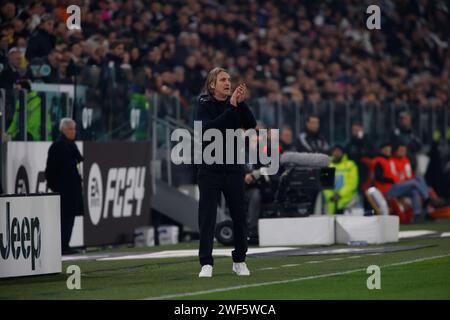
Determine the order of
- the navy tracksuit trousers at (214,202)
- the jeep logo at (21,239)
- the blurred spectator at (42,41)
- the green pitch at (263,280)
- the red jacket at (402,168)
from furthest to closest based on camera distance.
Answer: the red jacket at (402,168) → the blurred spectator at (42,41) → the jeep logo at (21,239) → the navy tracksuit trousers at (214,202) → the green pitch at (263,280)

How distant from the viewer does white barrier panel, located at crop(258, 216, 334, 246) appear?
2052cm

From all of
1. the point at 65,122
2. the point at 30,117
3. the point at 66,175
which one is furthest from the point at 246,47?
the point at 66,175

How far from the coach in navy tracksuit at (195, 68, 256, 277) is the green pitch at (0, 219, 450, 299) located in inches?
16.6

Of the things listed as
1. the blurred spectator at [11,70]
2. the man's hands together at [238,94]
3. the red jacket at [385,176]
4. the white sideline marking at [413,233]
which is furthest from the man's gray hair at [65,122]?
the red jacket at [385,176]

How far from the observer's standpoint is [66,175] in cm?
2041

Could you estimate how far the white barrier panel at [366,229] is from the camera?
20312mm

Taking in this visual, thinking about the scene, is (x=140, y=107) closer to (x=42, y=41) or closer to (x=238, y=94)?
(x=42, y=41)

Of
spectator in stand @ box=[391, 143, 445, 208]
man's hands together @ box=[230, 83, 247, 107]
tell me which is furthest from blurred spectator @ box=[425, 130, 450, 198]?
man's hands together @ box=[230, 83, 247, 107]

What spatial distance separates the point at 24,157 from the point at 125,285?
718 centimetres

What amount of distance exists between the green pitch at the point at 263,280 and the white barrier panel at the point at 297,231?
256 centimetres

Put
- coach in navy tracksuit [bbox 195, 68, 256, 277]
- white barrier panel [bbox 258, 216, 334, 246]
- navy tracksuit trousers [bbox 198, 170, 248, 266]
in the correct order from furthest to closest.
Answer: white barrier panel [bbox 258, 216, 334, 246]
navy tracksuit trousers [bbox 198, 170, 248, 266]
coach in navy tracksuit [bbox 195, 68, 256, 277]

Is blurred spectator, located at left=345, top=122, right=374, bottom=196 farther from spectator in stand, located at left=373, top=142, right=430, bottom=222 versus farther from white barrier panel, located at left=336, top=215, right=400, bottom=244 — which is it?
white barrier panel, located at left=336, top=215, right=400, bottom=244

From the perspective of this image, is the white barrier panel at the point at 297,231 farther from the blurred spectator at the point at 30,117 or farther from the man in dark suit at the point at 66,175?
the blurred spectator at the point at 30,117

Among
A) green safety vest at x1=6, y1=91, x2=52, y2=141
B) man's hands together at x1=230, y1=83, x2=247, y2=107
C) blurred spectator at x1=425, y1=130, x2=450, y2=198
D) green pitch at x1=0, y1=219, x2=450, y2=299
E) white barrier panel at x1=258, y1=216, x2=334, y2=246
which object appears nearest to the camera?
green pitch at x1=0, y1=219, x2=450, y2=299
